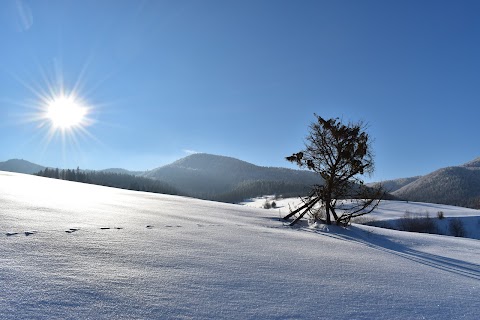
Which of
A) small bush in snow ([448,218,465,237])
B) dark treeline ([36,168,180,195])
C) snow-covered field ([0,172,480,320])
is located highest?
dark treeline ([36,168,180,195])

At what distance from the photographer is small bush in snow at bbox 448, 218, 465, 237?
40.0 meters

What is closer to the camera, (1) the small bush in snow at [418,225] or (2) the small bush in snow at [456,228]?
(1) the small bush in snow at [418,225]

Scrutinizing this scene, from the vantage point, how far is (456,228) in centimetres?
4088

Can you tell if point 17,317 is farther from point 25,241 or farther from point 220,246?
point 220,246

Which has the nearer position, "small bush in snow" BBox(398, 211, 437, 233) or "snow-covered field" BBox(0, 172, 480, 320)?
"snow-covered field" BBox(0, 172, 480, 320)

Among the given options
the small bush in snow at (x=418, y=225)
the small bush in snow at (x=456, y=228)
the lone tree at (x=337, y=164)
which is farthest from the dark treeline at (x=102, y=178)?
the lone tree at (x=337, y=164)

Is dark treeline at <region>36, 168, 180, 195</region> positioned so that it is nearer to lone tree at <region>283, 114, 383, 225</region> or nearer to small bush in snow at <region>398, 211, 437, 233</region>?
small bush in snow at <region>398, 211, 437, 233</region>

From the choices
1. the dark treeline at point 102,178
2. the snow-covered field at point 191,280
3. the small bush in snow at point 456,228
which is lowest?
the small bush in snow at point 456,228

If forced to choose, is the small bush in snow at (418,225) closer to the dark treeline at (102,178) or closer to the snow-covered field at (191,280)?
the snow-covered field at (191,280)

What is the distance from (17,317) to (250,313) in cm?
152

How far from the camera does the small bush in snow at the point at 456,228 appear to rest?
39953 millimetres

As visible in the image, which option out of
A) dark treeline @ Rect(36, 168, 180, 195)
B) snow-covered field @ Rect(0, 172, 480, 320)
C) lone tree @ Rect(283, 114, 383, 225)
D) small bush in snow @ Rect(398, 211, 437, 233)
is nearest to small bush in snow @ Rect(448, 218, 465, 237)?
small bush in snow @ Rect(398, 211, 437, 233)

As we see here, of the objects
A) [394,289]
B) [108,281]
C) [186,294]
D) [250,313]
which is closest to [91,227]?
[108,281]

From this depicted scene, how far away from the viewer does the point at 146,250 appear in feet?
12.3
